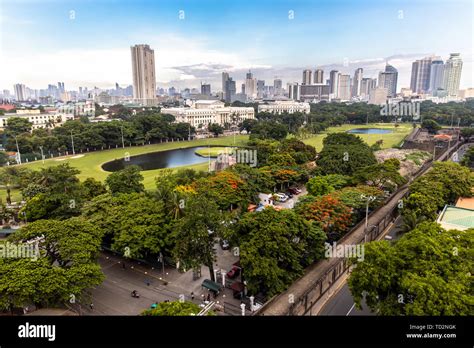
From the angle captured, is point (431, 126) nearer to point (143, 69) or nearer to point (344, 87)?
point (143, 69)

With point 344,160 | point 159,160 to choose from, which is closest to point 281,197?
point 344,160

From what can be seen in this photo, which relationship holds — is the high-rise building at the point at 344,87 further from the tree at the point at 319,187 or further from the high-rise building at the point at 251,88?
the tree at the point at 319,187

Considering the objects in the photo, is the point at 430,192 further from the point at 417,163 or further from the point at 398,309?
the point at 417,163

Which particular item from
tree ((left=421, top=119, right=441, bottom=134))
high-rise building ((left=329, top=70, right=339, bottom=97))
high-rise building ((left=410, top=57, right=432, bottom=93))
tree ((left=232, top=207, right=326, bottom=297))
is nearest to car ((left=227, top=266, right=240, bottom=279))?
tree ((left=232, top=207, right=326, bottom=297))

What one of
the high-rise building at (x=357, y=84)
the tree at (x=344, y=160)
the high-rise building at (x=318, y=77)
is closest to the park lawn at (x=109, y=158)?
the tree at (x=344, y=160)

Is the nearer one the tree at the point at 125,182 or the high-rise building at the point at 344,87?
the tree at the point at 125,182
